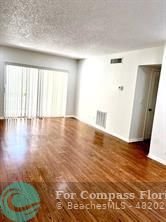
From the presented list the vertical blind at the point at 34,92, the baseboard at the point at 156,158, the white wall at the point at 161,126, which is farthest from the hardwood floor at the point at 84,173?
the vertical blind at the point at 34,92

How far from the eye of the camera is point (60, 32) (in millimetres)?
3744

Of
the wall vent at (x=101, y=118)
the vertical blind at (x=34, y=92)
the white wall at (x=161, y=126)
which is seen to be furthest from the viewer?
the vertical blind at (x=34, y=92)

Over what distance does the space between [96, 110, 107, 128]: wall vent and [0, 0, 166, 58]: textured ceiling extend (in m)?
2.61

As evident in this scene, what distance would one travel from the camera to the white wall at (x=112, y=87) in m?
4.86

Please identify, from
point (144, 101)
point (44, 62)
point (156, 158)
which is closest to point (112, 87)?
point (144, 101)

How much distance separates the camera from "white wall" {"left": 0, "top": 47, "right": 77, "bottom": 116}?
6.17 m

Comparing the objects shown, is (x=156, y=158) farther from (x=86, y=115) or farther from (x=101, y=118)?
(x=86, y=115)

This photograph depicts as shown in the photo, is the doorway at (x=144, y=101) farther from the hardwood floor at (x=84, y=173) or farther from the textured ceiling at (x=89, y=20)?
the textured ceiling at (x=89, y=20)

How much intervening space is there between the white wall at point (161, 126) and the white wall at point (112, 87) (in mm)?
717

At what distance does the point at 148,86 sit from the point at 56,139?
3132 millimetres

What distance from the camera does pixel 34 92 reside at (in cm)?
695

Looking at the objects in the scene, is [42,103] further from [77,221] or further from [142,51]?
[77,221]

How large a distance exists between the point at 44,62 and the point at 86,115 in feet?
9.03

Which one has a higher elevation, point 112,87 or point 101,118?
point 112,87
